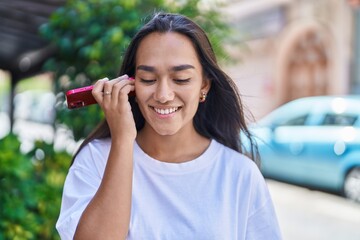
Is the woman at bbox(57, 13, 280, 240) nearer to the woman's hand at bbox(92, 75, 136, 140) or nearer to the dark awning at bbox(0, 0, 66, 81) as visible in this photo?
the woman's hand at bbox(92, 75, 136, 140)

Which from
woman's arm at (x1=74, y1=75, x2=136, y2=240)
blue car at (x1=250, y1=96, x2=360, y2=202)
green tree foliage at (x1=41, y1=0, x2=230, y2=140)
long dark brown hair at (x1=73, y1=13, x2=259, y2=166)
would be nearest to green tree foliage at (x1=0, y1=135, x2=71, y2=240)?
green tree foliage at (x1=41, y1=0, x2=230, y2=140)

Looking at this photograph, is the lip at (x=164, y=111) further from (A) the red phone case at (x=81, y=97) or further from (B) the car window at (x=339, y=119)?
(B) the car window at (x=339, y=119)

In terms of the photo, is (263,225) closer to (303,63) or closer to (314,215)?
(314,215)

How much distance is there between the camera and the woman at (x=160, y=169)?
1.48 metres

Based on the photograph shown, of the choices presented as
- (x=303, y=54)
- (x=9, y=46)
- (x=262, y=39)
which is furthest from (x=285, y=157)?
(x=262, y=39)

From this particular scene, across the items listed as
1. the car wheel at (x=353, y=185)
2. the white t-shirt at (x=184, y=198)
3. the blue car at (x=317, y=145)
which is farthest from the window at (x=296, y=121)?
the white t-shirt at (x=184, y=198)

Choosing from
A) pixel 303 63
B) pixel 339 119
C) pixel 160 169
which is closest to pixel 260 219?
pixel 160 169

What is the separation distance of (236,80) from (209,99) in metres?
0.44

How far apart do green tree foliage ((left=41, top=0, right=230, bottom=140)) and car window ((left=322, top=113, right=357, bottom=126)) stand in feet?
17.6

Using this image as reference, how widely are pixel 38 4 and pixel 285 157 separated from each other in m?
5.77

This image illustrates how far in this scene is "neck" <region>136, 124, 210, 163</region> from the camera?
1680 mm

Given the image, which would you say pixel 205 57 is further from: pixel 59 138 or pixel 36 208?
pixel 59 138

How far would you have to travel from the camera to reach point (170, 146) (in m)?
1.71

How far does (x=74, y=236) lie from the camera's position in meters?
1.45
